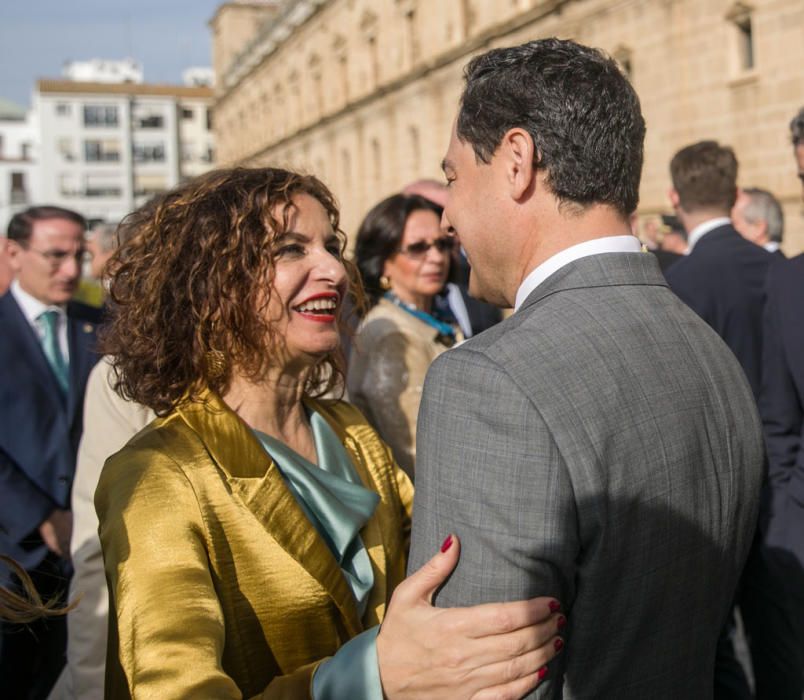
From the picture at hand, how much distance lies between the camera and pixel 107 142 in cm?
8038

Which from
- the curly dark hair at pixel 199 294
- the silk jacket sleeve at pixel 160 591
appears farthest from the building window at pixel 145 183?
the silk jacket sleeve at pixel 160 591

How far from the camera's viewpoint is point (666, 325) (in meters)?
1.68

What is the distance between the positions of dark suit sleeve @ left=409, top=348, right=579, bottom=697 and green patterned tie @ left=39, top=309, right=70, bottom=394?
3199 millimetres

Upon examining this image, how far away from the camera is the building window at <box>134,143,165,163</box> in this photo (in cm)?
8100

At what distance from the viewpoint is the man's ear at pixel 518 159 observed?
164 centimetres

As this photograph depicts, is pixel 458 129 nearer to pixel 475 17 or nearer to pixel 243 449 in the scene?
pixel 243 449

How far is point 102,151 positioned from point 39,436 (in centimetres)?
8168

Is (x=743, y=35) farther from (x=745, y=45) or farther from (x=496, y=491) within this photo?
(x=496, y=491)

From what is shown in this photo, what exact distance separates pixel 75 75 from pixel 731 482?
98464 millimetres

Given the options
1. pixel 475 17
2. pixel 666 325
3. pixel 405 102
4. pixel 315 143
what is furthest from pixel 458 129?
pixel 315 143

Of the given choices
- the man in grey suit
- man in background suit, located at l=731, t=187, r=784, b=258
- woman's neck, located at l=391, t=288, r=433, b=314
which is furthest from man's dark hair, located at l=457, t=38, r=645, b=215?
man in background suit, located at l=731, t=187, r=784, b=258

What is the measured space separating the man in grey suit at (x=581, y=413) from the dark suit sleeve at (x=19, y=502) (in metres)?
2.79

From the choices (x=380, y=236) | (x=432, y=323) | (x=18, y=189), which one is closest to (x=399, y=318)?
(x=432, y=323)

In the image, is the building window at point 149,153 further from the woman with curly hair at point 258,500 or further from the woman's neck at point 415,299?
the woman with curly hair at point 258,500
